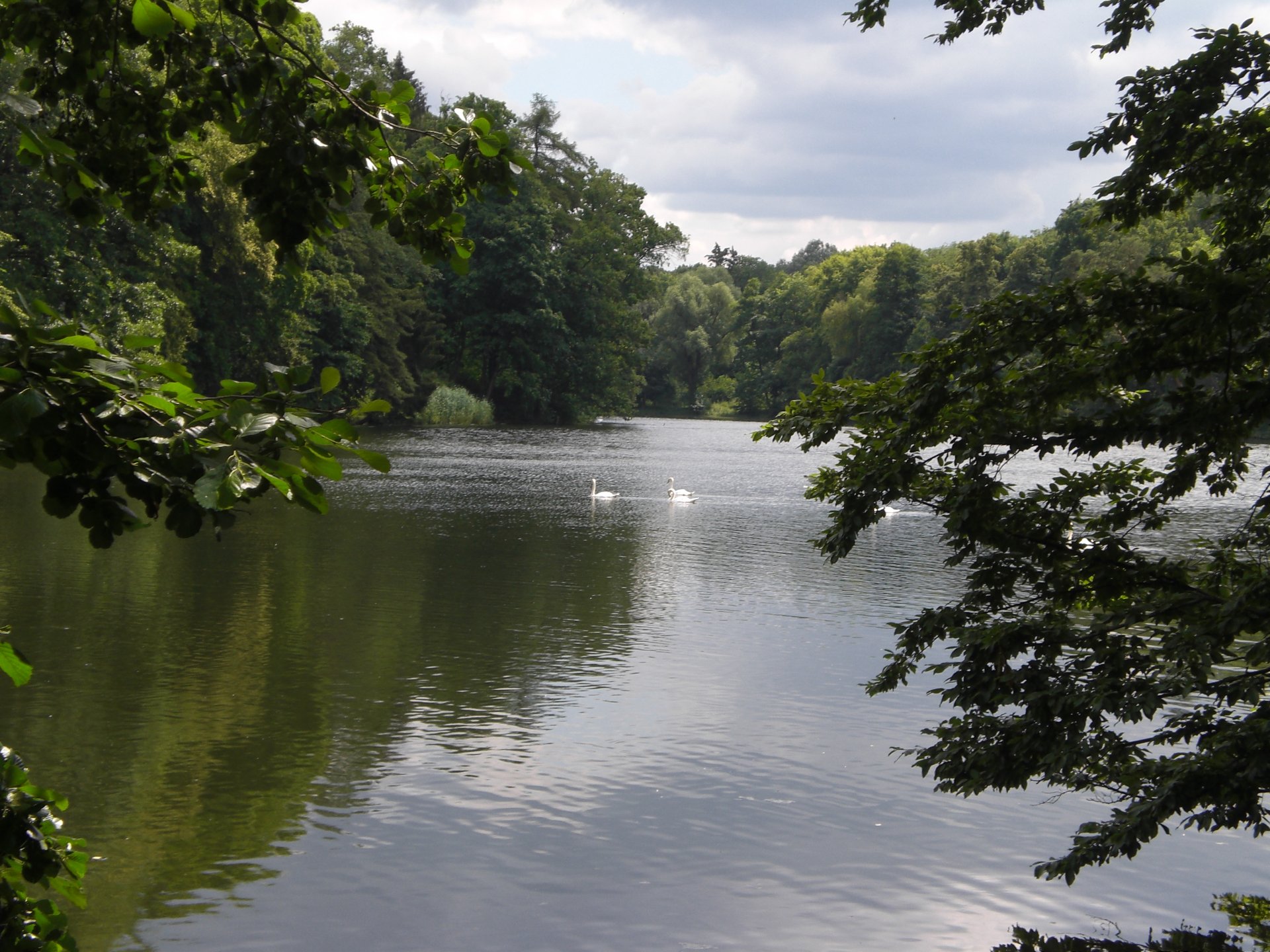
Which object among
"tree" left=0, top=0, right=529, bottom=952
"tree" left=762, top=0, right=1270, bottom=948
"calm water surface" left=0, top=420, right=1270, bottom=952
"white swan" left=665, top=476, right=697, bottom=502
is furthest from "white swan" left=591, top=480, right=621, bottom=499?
"tree" left=0, top=0, right=529, bottom=952

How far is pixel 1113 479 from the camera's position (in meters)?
7.16

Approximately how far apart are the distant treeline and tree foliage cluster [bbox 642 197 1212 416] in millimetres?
205

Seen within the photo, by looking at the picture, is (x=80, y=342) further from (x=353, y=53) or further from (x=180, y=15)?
(x=353, y=53)

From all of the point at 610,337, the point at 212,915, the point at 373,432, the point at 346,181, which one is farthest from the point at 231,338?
the point at 346,181

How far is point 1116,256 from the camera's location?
72875mm

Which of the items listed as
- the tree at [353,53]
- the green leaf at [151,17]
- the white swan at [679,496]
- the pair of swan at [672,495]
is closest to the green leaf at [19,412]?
the green leaf at [151,17]

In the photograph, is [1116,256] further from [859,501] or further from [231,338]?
[859,501]

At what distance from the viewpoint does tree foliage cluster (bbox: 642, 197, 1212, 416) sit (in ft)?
267

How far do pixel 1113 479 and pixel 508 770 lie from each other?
17.8 feet

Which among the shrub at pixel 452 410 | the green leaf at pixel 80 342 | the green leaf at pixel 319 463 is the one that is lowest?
the green leaf at pixel 319 463

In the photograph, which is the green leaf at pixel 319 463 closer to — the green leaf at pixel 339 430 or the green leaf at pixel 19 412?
the green leaf at pixel 339 430

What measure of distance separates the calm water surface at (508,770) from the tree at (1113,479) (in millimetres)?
1930

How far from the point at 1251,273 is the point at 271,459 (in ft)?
16.0

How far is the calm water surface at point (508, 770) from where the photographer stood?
7.60m
